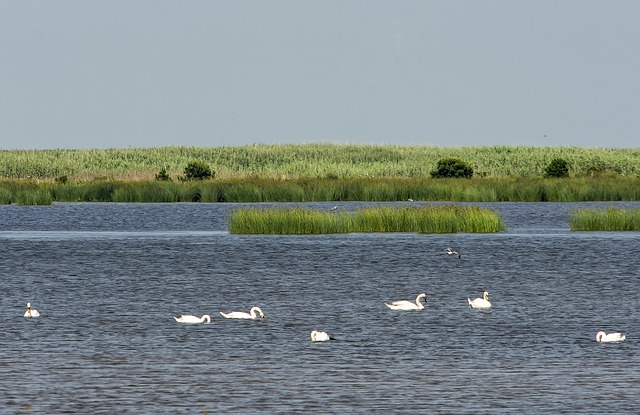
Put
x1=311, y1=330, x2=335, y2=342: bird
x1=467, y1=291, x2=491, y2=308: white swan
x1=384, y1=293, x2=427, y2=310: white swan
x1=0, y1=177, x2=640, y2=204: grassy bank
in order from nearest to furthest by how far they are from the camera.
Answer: x1=311, y1=330, x2=335, y2=342: bird
x1=384, y1=293, x2=427, y2=310: white swan
x1=467, y1=291, x2=491, y2=308: white swan
x1=0, y1=177, x2=640, y2=204: grassy bank

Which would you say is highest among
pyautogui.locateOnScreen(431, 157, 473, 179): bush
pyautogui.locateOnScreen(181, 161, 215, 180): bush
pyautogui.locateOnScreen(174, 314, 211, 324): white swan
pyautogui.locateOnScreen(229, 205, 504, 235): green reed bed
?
pyautogui.locateOnScreen(174, 314, 211, 324): white swan

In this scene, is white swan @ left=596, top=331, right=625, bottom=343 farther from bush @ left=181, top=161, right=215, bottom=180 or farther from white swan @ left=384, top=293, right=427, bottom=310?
bush @ left=181, top=161, right=215, bottom=180

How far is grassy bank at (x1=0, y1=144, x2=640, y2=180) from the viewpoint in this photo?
118438mm

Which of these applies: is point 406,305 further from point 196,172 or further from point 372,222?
point 196,172

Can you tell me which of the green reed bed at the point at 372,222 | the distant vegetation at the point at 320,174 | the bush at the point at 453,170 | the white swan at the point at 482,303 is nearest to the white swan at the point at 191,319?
the white swan at the point at 482,303

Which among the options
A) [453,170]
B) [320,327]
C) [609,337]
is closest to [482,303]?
[320,327]

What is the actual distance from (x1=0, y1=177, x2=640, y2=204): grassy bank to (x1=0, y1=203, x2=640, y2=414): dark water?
26.3m

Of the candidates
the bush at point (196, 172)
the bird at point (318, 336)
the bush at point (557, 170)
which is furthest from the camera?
the bush at point (196, 172)

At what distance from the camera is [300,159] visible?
132 m

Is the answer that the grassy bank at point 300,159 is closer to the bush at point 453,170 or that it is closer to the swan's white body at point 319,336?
the bush at point 453,170

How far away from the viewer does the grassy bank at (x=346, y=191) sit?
67.8 m

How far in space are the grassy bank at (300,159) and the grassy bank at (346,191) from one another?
127 ft

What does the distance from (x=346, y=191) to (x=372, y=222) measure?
2451 centimetres

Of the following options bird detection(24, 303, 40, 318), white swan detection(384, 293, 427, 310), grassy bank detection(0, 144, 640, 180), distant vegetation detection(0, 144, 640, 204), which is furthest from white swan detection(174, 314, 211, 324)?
grassy bank detection(0, 144, 640, 180)
